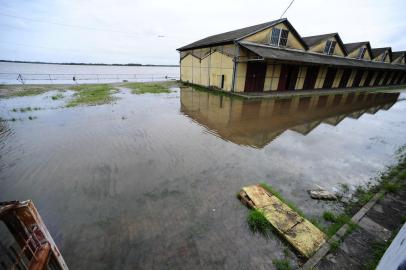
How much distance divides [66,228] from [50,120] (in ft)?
29.4

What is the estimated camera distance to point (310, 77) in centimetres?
2247

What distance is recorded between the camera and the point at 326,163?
6199mm

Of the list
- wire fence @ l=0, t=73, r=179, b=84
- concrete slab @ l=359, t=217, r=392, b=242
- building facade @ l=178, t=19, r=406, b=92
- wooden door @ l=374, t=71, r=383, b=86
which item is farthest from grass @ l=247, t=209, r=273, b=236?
wooden door @ l=374, t=71, r=383, b=86

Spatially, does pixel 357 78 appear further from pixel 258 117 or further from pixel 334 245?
pixel 334 245

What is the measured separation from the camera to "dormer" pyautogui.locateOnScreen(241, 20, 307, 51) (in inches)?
704

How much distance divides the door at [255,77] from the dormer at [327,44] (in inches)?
355

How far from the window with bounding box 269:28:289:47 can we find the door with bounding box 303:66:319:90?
16.7 feet

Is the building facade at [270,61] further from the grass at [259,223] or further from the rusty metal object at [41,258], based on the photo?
the rusty metal object at [41,258]

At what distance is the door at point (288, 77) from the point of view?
20.0m

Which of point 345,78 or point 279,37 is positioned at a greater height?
point 279,37

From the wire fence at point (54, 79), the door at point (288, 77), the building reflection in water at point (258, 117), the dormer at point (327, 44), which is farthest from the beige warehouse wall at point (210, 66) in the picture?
A: the wire fence at point (54, 79)

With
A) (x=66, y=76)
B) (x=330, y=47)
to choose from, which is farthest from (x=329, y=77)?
(x=66, y=76)

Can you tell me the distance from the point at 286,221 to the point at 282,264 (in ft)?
2.94

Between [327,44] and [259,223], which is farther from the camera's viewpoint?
[327,44]
